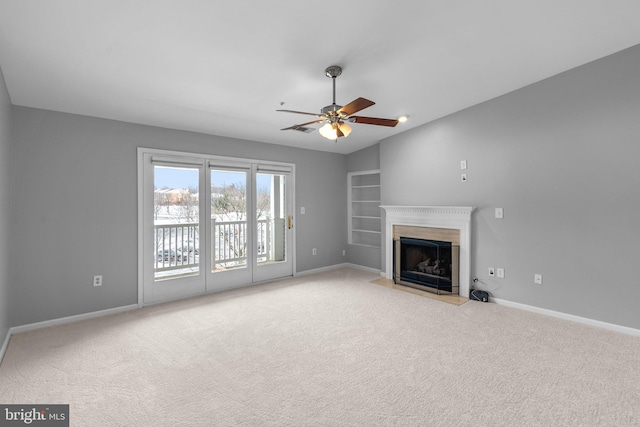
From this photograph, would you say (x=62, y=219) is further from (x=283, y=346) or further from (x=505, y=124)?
(x=505, y=124)

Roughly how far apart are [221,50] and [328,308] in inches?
123

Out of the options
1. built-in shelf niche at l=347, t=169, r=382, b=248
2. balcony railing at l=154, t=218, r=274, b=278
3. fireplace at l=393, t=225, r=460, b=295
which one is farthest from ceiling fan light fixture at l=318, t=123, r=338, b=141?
built-in shelf niche at l=347, t=169, r=382, b=248

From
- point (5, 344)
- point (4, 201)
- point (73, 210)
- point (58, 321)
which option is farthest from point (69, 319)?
point (4, 201)

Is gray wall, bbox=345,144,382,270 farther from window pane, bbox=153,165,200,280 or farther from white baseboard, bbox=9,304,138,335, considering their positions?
white baseboard, bbox=9,304,138,335

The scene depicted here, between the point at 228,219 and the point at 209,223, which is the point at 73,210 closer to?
the point at 209,223

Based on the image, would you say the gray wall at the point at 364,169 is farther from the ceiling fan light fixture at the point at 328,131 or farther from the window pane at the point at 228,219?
the ceiling fan light fixture at the point at 328,131

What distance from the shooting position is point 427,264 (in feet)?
15.6

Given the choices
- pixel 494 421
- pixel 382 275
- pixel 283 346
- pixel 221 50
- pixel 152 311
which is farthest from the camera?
pixel 382 275

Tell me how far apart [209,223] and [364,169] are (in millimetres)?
3217

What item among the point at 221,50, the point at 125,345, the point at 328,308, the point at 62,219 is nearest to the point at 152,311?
the point at 125,345

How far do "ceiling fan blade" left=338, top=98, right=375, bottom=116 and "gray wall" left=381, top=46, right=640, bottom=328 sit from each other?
2477 mm

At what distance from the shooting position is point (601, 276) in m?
3.18

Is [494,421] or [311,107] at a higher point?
[311,107]

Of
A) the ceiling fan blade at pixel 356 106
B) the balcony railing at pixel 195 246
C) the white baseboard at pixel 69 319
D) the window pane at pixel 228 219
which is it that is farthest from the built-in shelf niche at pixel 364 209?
the white baseboard at pixel 69 319
